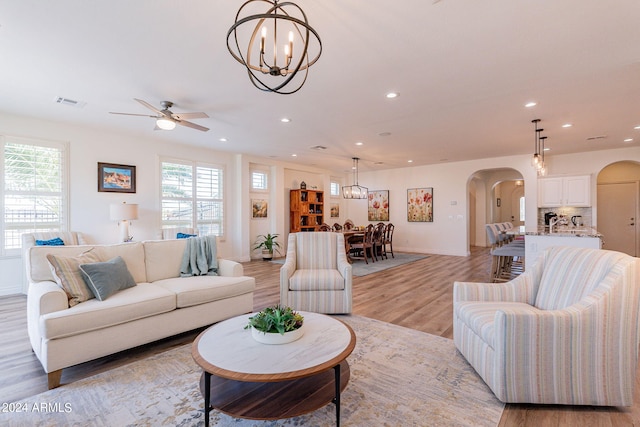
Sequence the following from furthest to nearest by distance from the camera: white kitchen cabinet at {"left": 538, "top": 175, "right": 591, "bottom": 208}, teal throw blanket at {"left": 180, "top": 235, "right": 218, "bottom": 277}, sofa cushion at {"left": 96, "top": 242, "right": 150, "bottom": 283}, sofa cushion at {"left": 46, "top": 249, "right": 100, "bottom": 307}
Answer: white kitchen cabinet at {"left": 538, "top": 175, "right": 591, "bottom": 208}, teal throw blanket at {"left": 180, "top": 235, "right": 218, "bottom": 277}, sofa cushion at {"left": 96, "top": 242, "right": 150, "bottom": 283}, sofa cushion at {"left": 46, "top": 249, "right": 100, "bottom": 307}

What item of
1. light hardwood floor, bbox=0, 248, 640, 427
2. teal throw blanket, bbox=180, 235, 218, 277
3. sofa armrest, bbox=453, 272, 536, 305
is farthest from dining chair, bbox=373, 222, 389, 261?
sofa armrest, bbox=453, 272, 536, 305

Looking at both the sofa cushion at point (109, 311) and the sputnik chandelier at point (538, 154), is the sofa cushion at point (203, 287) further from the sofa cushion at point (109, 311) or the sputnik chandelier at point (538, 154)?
the sputnik chandelier at point (538, 154)

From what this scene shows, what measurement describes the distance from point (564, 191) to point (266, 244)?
7428 millimetres

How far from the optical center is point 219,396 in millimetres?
1742

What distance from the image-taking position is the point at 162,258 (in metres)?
3.49

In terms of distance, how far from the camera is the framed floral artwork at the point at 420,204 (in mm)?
9258

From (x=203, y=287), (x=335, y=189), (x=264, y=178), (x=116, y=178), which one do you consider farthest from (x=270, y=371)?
(x=335, y=189)

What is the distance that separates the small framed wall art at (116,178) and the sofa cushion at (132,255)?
2969 millimetres

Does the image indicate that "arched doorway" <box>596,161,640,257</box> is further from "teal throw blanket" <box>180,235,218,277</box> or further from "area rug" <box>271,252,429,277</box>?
"teal throw blanket" <box>180,235,218,277</box>

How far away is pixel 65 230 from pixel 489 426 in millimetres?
6391

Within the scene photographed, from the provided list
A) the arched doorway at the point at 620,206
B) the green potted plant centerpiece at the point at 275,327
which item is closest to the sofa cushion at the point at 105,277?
the green potted plant centerpiece at the point at 275,327

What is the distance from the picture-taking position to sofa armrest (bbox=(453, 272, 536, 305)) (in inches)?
100

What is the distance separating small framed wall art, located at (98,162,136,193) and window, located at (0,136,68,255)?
1.70 ft

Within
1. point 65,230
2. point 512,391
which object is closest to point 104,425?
point 512,391
